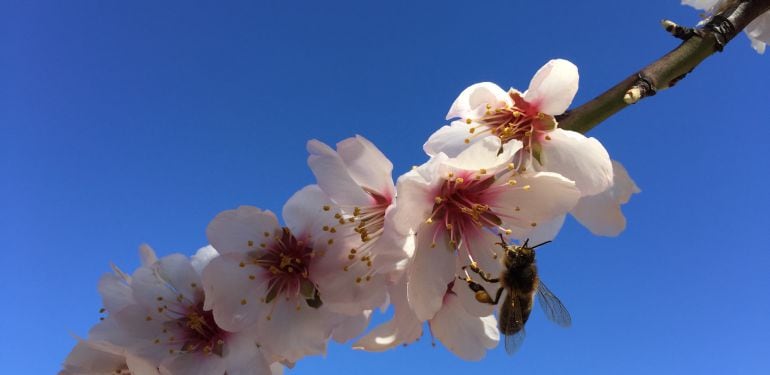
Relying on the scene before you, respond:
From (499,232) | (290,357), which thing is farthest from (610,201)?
(290,357)

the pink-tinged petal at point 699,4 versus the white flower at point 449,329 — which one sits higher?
the pink-tinged petal at point 699,4

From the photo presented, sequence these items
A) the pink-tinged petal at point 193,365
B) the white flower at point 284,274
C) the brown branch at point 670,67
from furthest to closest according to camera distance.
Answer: the pink-tinged petal at point 193,365 → the white flower at point 284,274 → the brown branch at point 670,67

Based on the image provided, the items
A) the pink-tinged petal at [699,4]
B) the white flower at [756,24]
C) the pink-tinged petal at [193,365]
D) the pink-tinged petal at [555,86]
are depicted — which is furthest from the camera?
the pink-tinged petal at [699,4]

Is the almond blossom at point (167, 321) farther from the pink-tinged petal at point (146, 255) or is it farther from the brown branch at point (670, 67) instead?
the brown branch at point (670, 67)

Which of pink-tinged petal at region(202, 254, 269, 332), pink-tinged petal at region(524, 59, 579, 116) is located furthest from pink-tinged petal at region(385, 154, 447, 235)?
pink-tinged petal at region(202, 254, 269, 332)

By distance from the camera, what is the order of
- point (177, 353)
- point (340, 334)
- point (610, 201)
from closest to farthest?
point (610, 201) < point (340, 334) < point (177, 353)

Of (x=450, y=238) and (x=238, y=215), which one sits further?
(x=238, y=215)

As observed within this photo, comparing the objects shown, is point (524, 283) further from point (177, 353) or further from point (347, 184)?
point (177, 353)

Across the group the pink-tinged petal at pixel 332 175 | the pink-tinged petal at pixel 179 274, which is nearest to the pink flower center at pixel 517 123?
the pink-tinged petal at pixel 332 175
